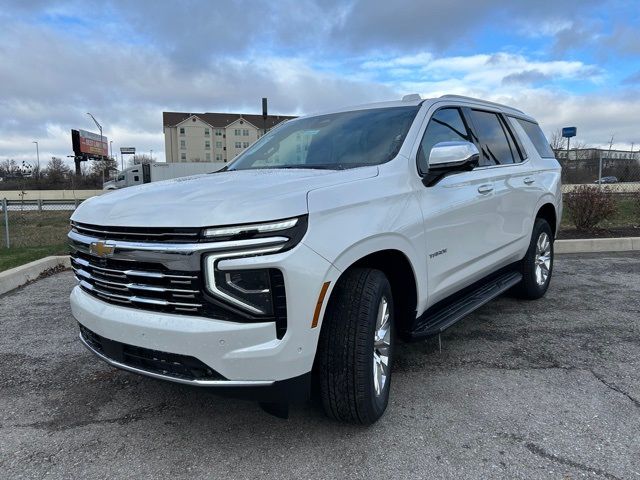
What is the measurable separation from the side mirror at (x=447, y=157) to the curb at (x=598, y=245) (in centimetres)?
611

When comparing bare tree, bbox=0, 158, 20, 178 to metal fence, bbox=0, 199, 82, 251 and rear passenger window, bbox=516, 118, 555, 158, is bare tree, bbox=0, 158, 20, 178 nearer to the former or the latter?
metal fence, bbox=0, 199, 82, 251

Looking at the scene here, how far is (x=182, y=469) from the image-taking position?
2469mm

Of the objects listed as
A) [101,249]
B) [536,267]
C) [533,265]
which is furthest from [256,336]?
[536,267]

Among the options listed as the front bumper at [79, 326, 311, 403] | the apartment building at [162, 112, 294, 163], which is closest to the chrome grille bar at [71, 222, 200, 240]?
the front bumper at [79, 326, 311, 403]

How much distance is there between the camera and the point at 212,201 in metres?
2.32

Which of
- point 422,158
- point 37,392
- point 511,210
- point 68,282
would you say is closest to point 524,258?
point 511,210

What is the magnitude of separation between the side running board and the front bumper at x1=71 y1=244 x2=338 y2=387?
1085 millimetres

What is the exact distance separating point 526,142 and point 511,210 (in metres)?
1.15

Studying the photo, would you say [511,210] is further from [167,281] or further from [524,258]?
A: [167,281]

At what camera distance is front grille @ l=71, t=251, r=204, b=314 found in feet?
7.38

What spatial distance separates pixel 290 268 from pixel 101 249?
3.32ft

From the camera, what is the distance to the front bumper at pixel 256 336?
2217 millimetres

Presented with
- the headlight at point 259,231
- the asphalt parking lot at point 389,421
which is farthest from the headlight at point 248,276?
the asphalt parking lot at point 389,421

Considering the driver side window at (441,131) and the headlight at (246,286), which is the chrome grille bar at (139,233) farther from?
the driver side window at (441,131)
